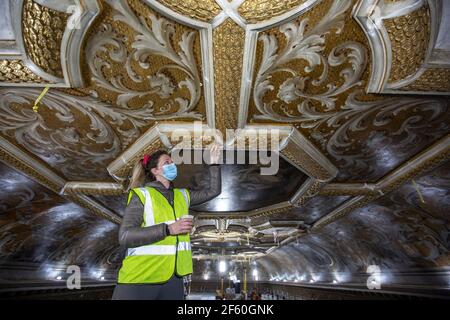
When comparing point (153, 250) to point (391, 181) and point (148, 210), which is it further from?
point (391, 181)

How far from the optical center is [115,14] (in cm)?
229

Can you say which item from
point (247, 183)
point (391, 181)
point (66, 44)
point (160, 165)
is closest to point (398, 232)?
point (391, 181)

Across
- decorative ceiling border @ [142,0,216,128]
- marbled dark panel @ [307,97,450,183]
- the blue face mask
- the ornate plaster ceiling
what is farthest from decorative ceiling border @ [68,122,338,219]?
the blue face mask

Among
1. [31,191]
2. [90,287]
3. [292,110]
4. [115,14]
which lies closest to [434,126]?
[292,110]

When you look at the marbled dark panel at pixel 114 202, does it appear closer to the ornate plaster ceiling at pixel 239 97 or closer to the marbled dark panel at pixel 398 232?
the ornate plaster ceiling at pixel 239 97

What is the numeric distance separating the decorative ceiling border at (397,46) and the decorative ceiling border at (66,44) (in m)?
2.20

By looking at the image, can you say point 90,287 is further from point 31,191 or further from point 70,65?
point 70,65

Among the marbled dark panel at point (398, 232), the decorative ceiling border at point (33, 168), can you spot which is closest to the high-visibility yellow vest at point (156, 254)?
the decorative ceiling border at point (33, 168)

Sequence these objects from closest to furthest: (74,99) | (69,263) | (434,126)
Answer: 1. (74,99)
2. (434,126)
3. (69,263)

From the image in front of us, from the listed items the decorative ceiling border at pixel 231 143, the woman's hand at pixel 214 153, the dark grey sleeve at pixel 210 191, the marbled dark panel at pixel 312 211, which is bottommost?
the dark grey sleeve at pixel 210 191

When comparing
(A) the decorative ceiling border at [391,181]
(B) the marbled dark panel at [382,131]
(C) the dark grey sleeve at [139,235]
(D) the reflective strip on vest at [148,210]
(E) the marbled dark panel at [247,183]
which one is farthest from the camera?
(E) the marbled dark panel at [247,183]

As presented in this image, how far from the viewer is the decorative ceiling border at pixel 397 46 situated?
2.20 meters

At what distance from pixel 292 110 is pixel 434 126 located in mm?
2150

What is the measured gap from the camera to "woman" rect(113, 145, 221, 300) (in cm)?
162
